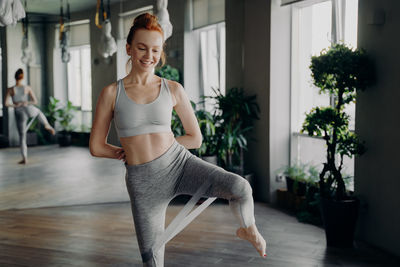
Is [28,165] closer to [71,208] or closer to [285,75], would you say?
[71,208]

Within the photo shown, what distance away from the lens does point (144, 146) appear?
6.16 ft

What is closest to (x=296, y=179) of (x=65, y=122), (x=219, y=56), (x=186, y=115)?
(x=219, y=56)

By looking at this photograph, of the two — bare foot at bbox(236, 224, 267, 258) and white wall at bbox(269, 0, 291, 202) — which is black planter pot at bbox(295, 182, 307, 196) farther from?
bare foot at bbox(236, 224, 267, 258)

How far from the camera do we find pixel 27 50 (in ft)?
16.0

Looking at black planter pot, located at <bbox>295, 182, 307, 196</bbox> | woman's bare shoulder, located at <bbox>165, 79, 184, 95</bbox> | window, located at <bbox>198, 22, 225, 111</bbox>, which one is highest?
window, located at <bbox>198, 22, 225, 111</bbox>

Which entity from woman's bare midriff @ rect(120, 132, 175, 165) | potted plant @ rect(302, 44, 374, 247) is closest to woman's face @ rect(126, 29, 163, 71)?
woman's bare midriff @ rect(120, 132, 175, 165)

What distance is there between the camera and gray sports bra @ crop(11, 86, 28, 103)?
5062mm

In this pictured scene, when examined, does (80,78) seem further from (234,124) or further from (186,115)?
(186,115)

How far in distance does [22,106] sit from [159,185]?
12.6ft

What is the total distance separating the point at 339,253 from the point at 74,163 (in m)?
3.34

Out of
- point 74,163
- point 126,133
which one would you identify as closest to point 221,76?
point 74,163

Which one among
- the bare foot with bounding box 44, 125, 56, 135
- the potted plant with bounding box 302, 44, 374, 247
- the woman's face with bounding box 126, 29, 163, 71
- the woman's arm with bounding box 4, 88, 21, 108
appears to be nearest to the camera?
the woman's face with bounding box 126, 29, 163, 71

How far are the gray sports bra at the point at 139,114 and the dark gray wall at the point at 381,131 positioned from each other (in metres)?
2.25

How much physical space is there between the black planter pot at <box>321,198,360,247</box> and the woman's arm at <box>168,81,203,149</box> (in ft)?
6.28
